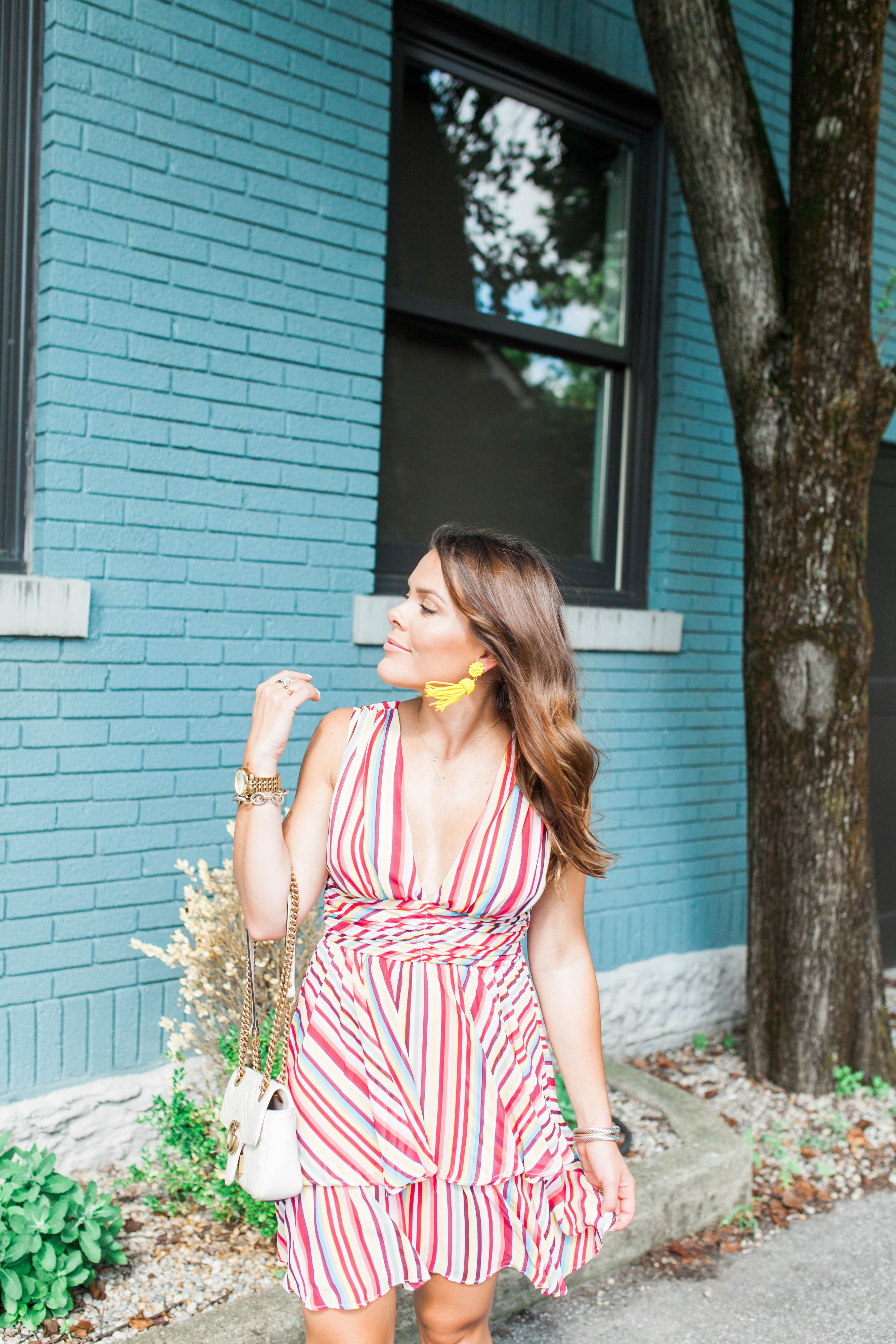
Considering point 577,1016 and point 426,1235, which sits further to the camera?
point 577,1016

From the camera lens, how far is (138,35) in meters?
3.23

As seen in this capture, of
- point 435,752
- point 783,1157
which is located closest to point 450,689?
point 435,752

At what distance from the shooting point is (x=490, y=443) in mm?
4527

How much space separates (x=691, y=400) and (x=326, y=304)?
1902 millimetres

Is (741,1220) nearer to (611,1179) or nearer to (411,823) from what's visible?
(611,1179)

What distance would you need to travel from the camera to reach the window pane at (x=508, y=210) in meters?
4.24

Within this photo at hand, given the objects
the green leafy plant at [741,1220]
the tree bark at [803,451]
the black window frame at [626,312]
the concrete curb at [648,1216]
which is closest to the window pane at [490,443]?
the black window frame at [626,312]

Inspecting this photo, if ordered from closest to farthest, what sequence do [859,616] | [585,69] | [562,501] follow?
1. [859,616]
2. [585,69]
3. [562,501]

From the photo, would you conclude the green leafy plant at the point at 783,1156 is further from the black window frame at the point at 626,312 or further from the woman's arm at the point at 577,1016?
the black window frame at the point at 626,312

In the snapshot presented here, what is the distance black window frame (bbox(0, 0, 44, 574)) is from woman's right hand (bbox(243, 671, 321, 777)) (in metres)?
1.69

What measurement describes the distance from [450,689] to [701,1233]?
2308 mm

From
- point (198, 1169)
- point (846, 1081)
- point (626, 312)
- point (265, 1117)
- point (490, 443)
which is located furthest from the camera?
point (626, 312)

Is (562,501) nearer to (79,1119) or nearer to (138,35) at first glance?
(138,35)

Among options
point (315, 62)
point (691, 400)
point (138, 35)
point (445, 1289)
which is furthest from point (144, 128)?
point (445, 1289)
